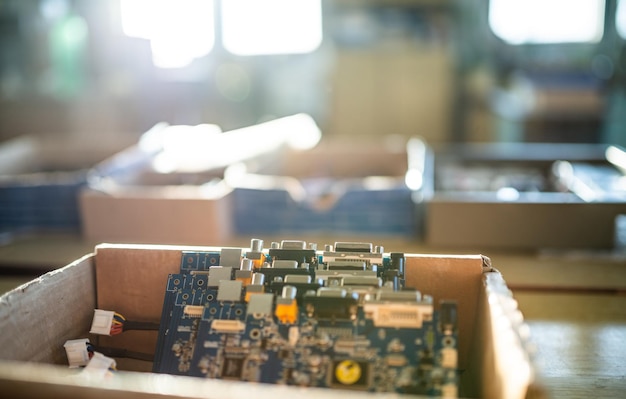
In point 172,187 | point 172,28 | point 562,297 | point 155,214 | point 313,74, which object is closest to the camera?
point 562,297

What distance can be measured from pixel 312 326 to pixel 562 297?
0.90 meters

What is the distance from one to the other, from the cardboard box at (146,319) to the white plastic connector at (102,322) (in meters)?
0.03

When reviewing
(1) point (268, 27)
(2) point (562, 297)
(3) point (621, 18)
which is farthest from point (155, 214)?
(3) point (621, 18)

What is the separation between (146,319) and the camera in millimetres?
1247

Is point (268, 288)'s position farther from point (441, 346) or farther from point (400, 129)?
point (400, 129)

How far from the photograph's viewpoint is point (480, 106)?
477 cm

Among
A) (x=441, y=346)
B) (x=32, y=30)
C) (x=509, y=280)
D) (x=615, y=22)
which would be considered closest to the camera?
(x=441, y=346)

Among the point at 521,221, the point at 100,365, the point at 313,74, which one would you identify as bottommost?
the point at 100,365

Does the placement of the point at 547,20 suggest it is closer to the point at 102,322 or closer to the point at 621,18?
the point at 621,18

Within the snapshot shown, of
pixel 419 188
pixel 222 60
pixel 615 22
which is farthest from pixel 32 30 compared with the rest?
pixel 615 22

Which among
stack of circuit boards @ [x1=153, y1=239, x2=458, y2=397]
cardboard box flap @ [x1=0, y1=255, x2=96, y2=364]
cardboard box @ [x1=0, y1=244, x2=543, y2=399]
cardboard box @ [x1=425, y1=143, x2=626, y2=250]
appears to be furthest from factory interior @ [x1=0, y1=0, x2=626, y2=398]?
cardboard box flap @ [x1=0, y1=255, x2=96, y2=364]

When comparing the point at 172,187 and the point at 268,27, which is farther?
the point at 268,27

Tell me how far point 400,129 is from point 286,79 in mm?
1116

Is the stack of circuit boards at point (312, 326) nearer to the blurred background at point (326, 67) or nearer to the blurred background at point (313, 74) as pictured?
the blurred background at point (313, 74)
